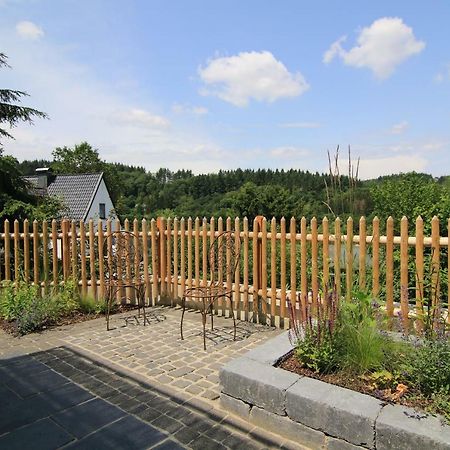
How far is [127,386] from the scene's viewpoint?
3.20 meters

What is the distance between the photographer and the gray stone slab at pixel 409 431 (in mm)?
1862

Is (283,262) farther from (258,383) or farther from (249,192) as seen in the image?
(249,192)

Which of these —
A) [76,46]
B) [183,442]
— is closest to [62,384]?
[183,442]

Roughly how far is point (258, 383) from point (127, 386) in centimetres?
132

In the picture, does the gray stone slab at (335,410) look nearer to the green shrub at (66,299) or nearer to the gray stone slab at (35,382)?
the gray stone slab at (35,382)

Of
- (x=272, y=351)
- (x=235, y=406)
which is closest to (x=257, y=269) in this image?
(x=272, y=351)

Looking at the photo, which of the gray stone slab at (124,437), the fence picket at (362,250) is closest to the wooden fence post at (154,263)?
the fence picket at (362,250)

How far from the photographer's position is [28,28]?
17.8 ft

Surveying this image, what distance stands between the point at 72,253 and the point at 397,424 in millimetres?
5520

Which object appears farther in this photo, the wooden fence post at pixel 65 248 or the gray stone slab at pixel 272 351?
the wooden fence post at pixel 65 248

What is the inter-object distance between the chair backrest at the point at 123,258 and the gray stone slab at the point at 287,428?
379 centimetres

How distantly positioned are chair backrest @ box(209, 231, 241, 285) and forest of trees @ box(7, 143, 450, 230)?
1.38 m

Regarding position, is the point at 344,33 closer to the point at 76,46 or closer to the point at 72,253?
the point at 76,46

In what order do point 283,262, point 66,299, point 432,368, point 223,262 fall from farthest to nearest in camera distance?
point 66,299, point 223,262, point 283,262, point 432,368
